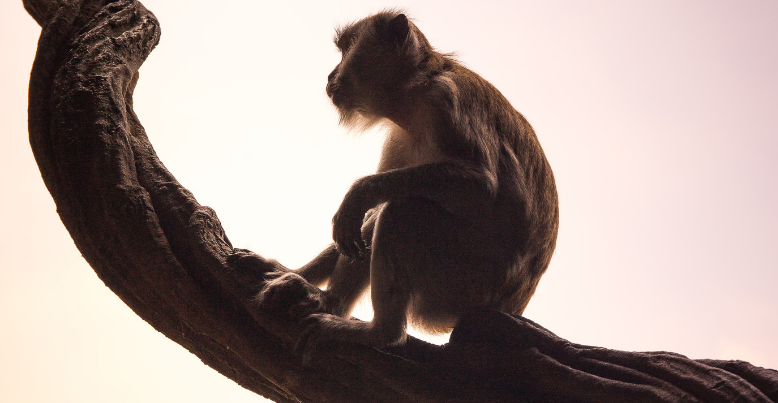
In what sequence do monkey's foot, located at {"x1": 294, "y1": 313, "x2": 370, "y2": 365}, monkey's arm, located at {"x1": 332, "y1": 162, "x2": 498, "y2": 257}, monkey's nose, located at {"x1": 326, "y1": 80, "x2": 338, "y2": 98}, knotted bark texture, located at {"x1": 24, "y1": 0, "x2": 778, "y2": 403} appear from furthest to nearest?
monkey's nose, located at {"x1": 326, "y1": 80, "x2": 338, "y2": 98} < monkey's arm, located at {"x1": 332, "y1": 162, "x2": 498, "y2": 257} < monkey's foot, located at {"x1": 294, "y1": 313, "x2": 370, "y2": 365} < knotted bark texture, located at {"x1": 24, "y1": 0, "x2": 778, "y2": 403}

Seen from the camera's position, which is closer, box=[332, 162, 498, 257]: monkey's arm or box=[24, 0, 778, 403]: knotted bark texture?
box=[24, 0, 778, 403]: knotted bark texture

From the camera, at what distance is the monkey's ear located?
3.32m

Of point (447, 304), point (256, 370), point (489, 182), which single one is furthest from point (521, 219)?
point (256, 370)

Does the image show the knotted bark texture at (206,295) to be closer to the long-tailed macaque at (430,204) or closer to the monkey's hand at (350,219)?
the long-tailed macaque at (430,204)

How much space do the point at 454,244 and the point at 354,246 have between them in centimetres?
52

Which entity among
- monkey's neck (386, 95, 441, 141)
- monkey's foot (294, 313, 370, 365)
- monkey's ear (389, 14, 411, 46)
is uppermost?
monkey's ear (389, 14, 411, 46)

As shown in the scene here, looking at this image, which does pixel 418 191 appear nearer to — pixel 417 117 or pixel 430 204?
pixel 430 204

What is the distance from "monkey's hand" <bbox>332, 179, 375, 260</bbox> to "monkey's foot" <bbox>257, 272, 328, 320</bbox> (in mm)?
317

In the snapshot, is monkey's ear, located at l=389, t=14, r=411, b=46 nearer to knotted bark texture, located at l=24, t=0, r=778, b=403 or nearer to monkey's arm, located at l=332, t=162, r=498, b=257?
monkey's arm, located at l=332, t=162, r=498, b=257

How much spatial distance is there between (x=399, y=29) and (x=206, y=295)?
1827 mm

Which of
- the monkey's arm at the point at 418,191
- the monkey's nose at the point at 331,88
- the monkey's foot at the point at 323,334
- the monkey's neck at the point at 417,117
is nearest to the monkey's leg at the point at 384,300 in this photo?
the monkey's foot at the point at 323,334

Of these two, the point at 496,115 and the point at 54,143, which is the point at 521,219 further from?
the point at 54,143

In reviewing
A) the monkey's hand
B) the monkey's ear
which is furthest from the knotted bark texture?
the monkey's ear

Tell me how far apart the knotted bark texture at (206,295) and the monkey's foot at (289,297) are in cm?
4
